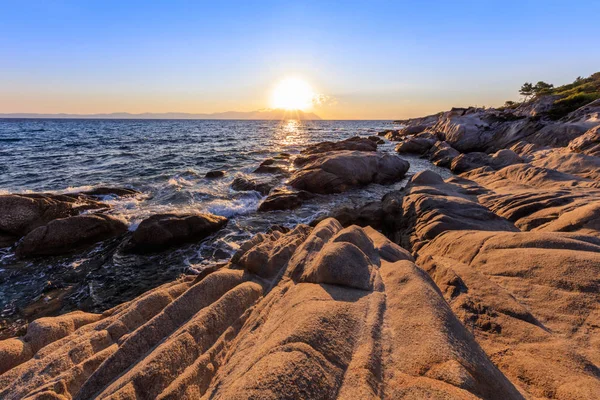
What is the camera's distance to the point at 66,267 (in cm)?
846

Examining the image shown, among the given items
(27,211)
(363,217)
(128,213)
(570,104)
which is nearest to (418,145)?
(570,104)

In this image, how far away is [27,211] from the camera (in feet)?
34.8

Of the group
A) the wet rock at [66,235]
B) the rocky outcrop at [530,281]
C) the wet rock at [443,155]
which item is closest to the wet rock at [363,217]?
the rocky outcrop at [530,281]

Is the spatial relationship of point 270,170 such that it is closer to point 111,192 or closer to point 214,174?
point 214,174

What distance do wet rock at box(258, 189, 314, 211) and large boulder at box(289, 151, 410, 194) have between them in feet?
5.71

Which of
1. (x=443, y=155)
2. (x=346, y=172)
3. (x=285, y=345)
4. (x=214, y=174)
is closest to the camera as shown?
(x=285, y=345)

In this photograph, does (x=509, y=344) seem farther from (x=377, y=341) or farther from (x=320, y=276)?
(x=320, y=276)

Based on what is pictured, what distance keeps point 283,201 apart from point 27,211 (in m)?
10.2

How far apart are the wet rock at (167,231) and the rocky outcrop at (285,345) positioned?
14.9 feet

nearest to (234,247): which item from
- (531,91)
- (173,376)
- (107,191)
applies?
(173,376)

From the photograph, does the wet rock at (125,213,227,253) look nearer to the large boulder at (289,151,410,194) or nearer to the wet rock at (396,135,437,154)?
the large boulder at (289,151,410,194)

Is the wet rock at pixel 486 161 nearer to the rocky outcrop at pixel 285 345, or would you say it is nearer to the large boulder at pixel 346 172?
the large boulder at pixel 346 172

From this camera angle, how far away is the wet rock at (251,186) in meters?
16.7

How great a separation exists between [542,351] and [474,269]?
208cm
